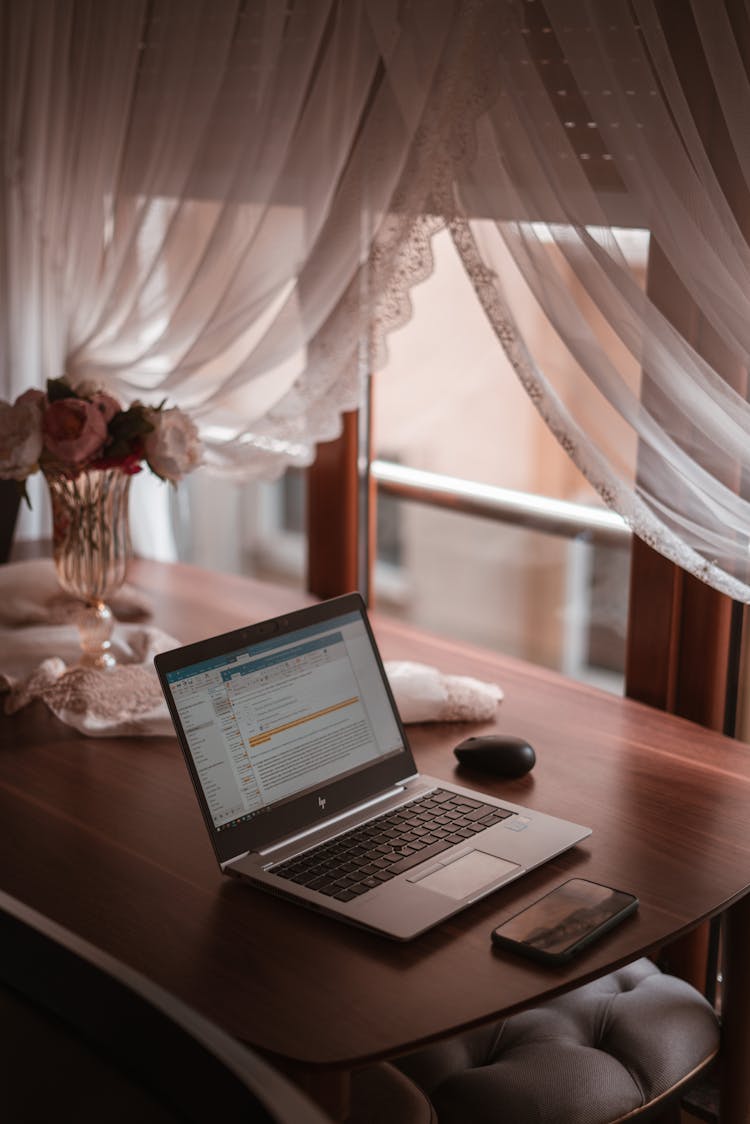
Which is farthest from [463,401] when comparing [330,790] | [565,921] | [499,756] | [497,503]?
[565,921]

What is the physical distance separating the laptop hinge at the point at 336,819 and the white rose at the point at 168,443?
629 mm

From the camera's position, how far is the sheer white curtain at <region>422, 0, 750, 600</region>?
161 centimetres

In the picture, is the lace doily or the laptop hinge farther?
the lace doily

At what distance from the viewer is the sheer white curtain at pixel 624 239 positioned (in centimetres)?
161

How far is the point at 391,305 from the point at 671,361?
0.49 m

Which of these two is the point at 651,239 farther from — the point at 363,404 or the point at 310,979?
the point at 310,979

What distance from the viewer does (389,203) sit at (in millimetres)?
1955

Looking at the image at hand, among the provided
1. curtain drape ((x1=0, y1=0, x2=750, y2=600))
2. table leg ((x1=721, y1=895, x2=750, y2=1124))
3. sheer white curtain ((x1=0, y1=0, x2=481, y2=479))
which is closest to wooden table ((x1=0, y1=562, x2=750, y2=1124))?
table leg ((x1=721, y1=895, x2=750, y2=1124))

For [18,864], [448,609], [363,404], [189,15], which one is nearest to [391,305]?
[363,404]

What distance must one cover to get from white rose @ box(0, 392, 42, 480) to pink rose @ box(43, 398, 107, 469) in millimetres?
23

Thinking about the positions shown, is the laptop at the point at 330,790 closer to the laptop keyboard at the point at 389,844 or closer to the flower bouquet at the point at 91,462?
the laptop keyboard at the point at 389,844

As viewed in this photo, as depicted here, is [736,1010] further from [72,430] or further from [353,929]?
[72,430]

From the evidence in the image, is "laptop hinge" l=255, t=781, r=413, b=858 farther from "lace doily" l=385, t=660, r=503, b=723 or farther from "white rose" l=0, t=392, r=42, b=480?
"white rose" l=0, t=392, r=42, b=480

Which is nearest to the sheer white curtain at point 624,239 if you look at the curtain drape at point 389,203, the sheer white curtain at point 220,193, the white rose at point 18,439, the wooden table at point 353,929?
the curtain drape at point 389,203
